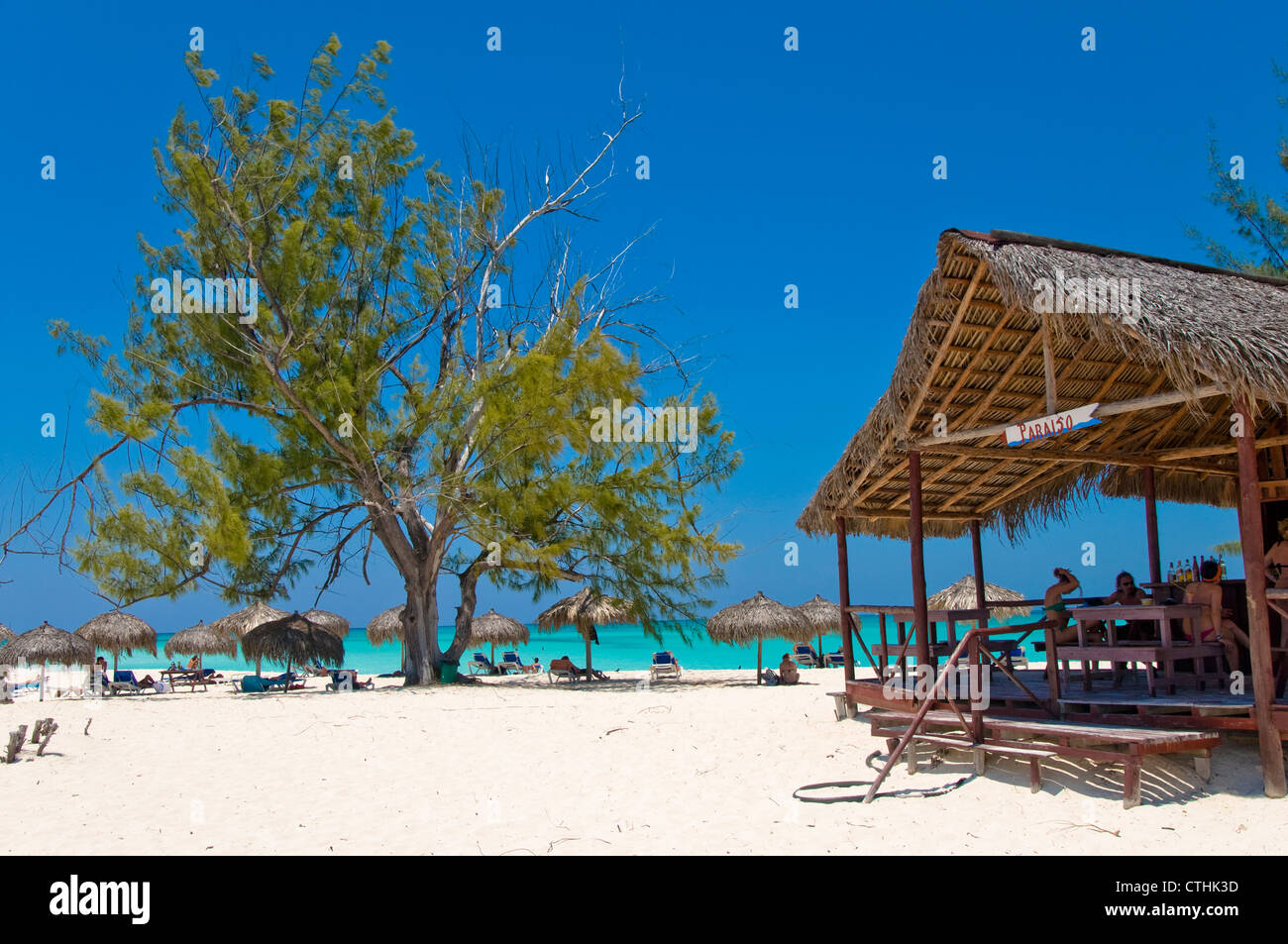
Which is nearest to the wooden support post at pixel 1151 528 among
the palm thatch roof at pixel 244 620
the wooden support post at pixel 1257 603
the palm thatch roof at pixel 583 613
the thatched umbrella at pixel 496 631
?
the wooden support post at pixel 1257 603

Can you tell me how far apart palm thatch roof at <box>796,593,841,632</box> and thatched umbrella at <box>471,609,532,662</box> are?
8.00m

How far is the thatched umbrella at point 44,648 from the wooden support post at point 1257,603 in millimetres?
19184

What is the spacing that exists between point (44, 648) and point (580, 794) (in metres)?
15.8

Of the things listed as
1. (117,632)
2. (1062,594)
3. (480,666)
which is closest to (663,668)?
(480,666)

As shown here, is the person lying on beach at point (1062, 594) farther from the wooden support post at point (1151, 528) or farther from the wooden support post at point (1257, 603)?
the wooden support post at point (1257, 603)

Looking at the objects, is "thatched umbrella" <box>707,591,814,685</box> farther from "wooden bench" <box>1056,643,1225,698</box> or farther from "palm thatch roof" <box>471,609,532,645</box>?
"wooden bench" <box>1056,643,1225,698</box>

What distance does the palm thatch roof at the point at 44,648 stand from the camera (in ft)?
58.2

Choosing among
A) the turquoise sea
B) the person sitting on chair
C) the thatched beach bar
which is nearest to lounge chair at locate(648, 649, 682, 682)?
→ the person sitting on chair

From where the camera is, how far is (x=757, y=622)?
17.6 meters

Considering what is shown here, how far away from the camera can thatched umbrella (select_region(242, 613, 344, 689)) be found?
1608cm

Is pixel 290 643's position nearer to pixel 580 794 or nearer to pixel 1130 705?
pixel 580 794
